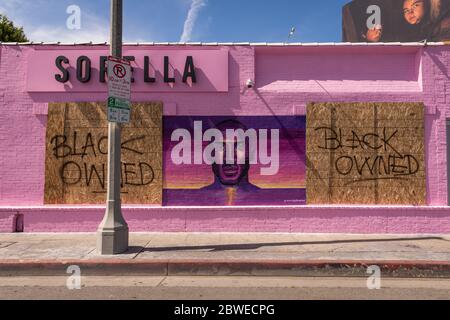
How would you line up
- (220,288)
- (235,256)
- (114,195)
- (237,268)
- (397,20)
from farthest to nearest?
(397,20), (114,195), (235,256), (237,268), (220,288)

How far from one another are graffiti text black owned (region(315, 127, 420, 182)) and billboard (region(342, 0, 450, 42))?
29.8 m

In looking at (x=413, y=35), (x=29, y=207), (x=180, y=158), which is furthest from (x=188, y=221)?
(x=413, y=35)

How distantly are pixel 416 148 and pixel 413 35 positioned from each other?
32533mm

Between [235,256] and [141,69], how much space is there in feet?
19.1

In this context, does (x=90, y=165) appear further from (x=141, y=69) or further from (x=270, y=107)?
(x=270, y=107)

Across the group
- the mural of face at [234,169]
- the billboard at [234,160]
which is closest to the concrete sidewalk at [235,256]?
the billboard at [234,160]

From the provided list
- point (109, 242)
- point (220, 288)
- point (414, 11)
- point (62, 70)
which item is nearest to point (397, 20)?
point (414, 11)

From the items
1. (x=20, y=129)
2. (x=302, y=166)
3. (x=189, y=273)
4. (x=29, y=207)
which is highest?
(x=20, y=129)

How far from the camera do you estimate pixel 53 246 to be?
8828 mm

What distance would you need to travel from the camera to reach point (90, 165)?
10969mm

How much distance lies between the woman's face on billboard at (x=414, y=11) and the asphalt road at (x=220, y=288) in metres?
37.8

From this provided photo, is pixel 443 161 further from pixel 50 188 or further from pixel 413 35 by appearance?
pixel 413 35

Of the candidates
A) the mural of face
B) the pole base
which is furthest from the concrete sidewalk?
the mural of face

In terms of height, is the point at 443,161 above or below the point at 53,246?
above
